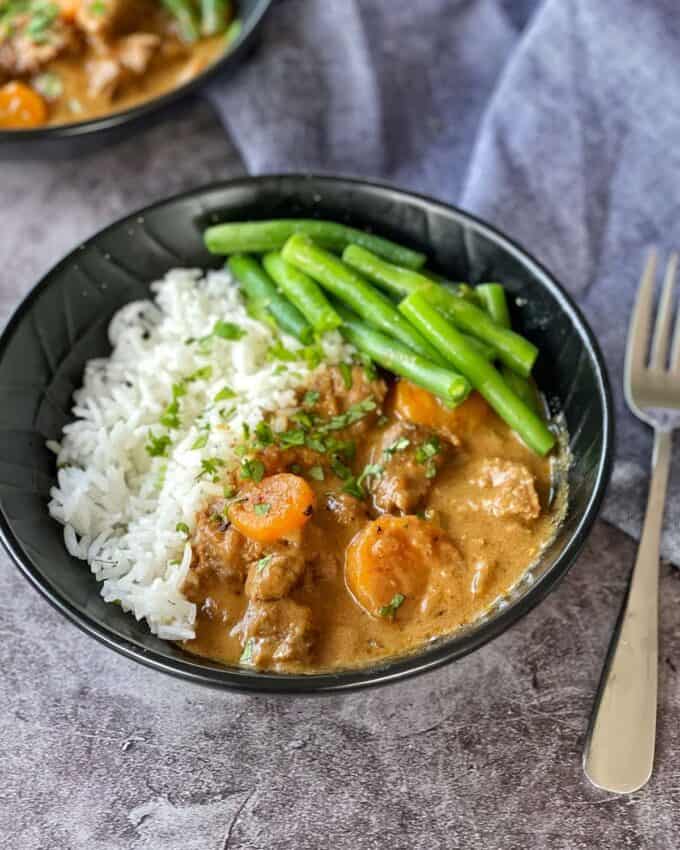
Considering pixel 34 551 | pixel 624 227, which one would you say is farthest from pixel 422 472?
pixel 624 227

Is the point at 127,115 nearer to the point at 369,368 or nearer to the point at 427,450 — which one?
the point at 369,368

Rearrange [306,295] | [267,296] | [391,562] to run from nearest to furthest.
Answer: [391,562] < [306,295] < [267,296]

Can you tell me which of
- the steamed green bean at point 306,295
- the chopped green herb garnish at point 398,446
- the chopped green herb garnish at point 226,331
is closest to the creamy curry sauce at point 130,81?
the steamed green bean at point 306,295

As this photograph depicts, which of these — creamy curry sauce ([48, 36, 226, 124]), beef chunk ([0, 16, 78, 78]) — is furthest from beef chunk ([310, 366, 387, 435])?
beef chunk ([0, 16, 78, 78])

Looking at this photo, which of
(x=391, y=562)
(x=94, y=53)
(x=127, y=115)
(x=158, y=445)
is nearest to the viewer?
(x=391, y=562)

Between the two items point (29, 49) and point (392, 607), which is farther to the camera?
point (29, 49)

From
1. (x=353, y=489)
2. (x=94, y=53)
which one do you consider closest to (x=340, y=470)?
(x=353, y=489)

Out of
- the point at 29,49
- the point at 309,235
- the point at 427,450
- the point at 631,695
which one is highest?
the point at 29,49

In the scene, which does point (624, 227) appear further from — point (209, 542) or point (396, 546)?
point (209, 542)
